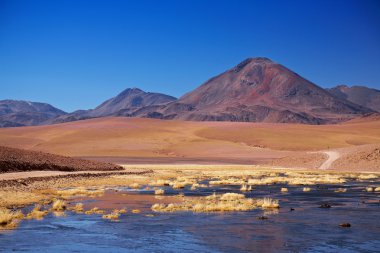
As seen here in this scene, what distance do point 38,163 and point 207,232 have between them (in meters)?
45.1

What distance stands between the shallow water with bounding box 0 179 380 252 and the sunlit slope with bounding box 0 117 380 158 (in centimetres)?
8983

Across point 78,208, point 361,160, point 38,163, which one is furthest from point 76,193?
point 361,160

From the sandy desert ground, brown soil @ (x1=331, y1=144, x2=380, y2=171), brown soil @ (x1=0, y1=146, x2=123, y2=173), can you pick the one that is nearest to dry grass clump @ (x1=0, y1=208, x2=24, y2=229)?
brown soil @ (x1=0, y1=146, x2=123, y2=173)

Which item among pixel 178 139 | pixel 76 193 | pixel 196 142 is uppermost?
pixel 178 139

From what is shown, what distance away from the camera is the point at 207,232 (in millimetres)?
22656

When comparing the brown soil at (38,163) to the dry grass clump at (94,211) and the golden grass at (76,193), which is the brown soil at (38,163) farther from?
the dry grass clump at (94,211)

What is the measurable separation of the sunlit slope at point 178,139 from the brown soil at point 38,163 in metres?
52.5

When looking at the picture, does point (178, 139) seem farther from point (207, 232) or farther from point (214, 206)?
point (207, 232)

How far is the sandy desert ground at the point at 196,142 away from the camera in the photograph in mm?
108812

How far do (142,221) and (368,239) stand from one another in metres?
10.4

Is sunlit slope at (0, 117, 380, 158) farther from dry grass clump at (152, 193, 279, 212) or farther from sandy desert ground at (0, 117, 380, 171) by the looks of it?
dry grass clump at (152, 193, 279, 212)

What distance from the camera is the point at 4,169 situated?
5591 cm

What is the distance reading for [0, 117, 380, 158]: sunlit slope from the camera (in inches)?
5230

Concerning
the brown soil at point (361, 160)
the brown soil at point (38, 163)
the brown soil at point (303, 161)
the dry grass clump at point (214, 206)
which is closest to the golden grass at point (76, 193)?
the dry grass clump at point (214, 206)
